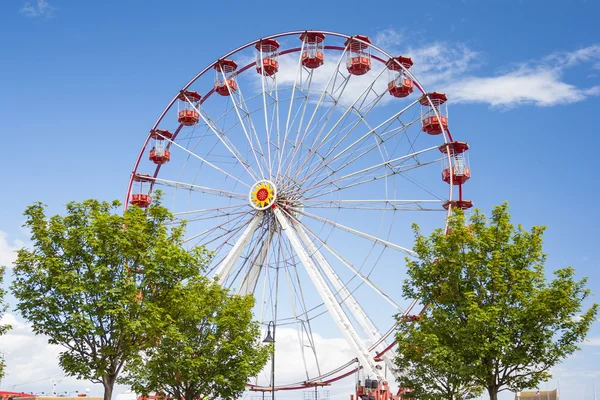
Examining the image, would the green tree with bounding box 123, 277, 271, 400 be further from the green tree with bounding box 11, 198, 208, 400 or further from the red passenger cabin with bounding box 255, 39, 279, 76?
the red passenger cabin with bounding box 255, 39, 279, 76

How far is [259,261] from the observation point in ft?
Result: 121

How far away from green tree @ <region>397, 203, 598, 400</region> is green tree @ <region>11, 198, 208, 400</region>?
29.9 feet

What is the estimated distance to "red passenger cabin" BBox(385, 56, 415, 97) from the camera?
121 feet

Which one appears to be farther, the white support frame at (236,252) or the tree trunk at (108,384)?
the white support frame at (236,252)

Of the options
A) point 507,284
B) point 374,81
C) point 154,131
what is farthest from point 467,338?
point 154,131

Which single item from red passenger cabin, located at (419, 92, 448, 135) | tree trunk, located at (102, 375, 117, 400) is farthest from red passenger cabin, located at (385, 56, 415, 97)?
tree trunk, located at (102, 375, 117, 400)

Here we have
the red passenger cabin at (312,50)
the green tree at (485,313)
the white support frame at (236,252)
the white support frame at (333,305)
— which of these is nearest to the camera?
the green tree at (485,313)

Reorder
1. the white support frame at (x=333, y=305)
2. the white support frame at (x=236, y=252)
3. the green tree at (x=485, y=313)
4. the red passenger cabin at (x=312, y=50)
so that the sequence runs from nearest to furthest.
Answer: the green tree at (x=485, y=313) < the white support frame at (x=333, y=305) < the white support frame at (x=236, y=252) < the red passenger cabin at (x=312, y=50)

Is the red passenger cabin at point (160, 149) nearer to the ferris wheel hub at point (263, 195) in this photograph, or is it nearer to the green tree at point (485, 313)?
the ferris wheel hub at point (263, 195)

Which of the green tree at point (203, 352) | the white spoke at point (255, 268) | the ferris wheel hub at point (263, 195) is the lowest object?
the green tree at point (203, 352)

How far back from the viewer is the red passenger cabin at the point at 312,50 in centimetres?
3850

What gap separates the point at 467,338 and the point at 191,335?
11.0 meters

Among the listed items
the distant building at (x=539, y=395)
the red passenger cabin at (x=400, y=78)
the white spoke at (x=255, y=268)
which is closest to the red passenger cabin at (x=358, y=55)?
the red passenger cabin at (x=400, y=78)

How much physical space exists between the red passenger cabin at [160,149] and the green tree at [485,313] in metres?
19.5
